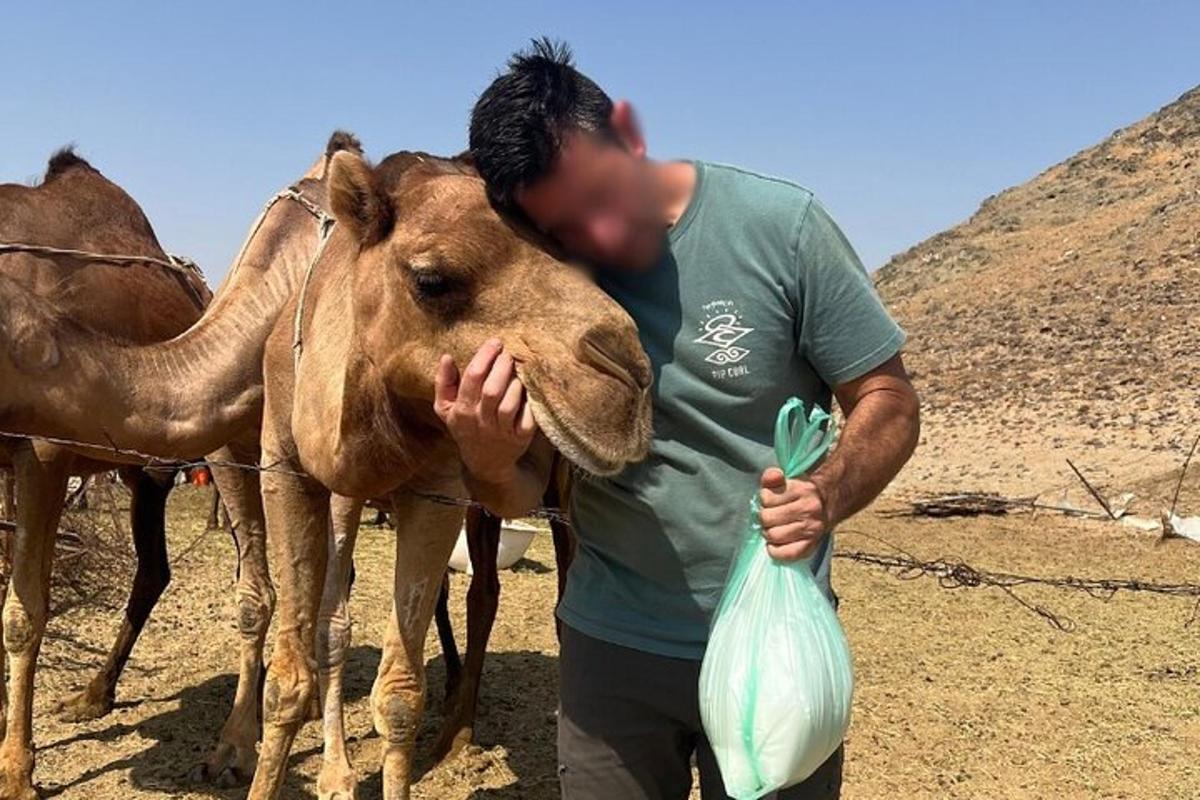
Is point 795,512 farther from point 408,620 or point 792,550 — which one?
point 408,620

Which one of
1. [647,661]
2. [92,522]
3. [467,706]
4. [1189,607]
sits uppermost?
[92,522]

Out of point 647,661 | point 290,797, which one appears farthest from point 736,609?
point 290,797

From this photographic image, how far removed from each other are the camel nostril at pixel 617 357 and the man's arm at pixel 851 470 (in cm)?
35

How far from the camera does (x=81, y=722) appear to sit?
5.69 metres

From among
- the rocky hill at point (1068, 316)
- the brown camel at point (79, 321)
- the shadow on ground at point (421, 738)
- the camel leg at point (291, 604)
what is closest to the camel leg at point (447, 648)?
the shadow on ground at point (421, 738)

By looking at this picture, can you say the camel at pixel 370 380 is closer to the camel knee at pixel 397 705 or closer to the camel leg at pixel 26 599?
the camel knee at pixel 397 705

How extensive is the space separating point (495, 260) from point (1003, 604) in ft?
23.6

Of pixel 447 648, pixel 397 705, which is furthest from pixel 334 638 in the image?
pixel 447 648

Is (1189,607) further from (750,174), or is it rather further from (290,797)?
(750,174)

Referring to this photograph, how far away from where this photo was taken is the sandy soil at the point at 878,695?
518 cm

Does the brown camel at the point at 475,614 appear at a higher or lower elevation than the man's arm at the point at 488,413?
lower

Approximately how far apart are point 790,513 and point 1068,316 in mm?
23305

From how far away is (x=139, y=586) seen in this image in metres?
6.22

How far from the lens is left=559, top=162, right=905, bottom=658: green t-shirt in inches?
88.7
